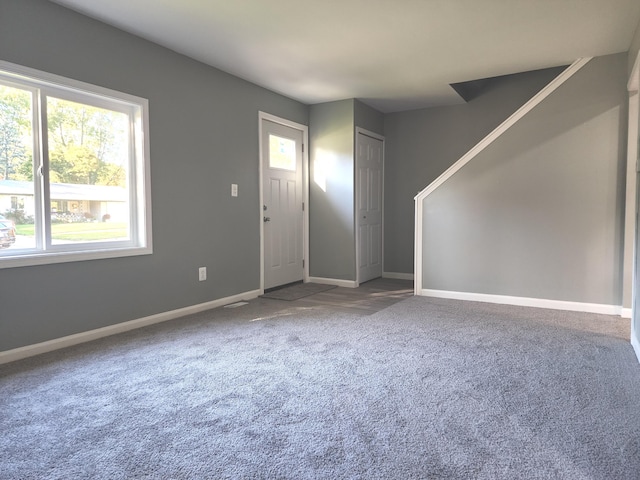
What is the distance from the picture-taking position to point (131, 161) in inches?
134

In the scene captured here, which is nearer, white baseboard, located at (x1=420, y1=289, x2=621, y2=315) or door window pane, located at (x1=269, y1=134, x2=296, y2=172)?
white baseboard, located at (x1=420, y1=289, x2=621, y2=315)

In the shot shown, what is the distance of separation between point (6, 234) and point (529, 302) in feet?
14.3

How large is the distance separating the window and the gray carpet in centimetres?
75

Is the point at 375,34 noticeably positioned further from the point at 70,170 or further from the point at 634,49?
the point at 70,170

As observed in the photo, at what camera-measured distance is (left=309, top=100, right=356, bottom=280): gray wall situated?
520 centimetres

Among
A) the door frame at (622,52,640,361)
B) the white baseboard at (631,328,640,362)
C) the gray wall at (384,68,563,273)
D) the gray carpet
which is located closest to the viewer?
the gray carpet

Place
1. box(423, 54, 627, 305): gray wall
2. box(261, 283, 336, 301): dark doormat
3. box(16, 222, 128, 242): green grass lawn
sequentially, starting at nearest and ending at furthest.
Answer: box(16, 222, 128, 242): green grass lawn < box(423, 54, 627, 305): gray wall < box(261, 283, 336, 301): dark doormat

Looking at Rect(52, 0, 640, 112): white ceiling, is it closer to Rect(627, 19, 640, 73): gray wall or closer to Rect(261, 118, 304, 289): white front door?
Rect(627, 19, 640, 73): gray wall

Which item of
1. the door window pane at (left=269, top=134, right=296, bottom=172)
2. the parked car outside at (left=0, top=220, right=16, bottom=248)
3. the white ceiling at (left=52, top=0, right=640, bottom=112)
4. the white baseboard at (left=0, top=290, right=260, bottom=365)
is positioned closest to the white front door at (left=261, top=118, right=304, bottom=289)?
the door window pane at (left=269, top=134, right=296, bottom=172)

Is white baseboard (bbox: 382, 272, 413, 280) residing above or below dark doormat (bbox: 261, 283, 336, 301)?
above

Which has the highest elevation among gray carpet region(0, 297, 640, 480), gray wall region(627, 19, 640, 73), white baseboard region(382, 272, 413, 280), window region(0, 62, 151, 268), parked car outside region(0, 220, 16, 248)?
gray wall region(627, 19, 640, 73)

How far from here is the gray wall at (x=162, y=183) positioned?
2.71 meters

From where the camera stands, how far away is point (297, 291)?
→ 4918 millimetres

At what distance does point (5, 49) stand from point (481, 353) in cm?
358
